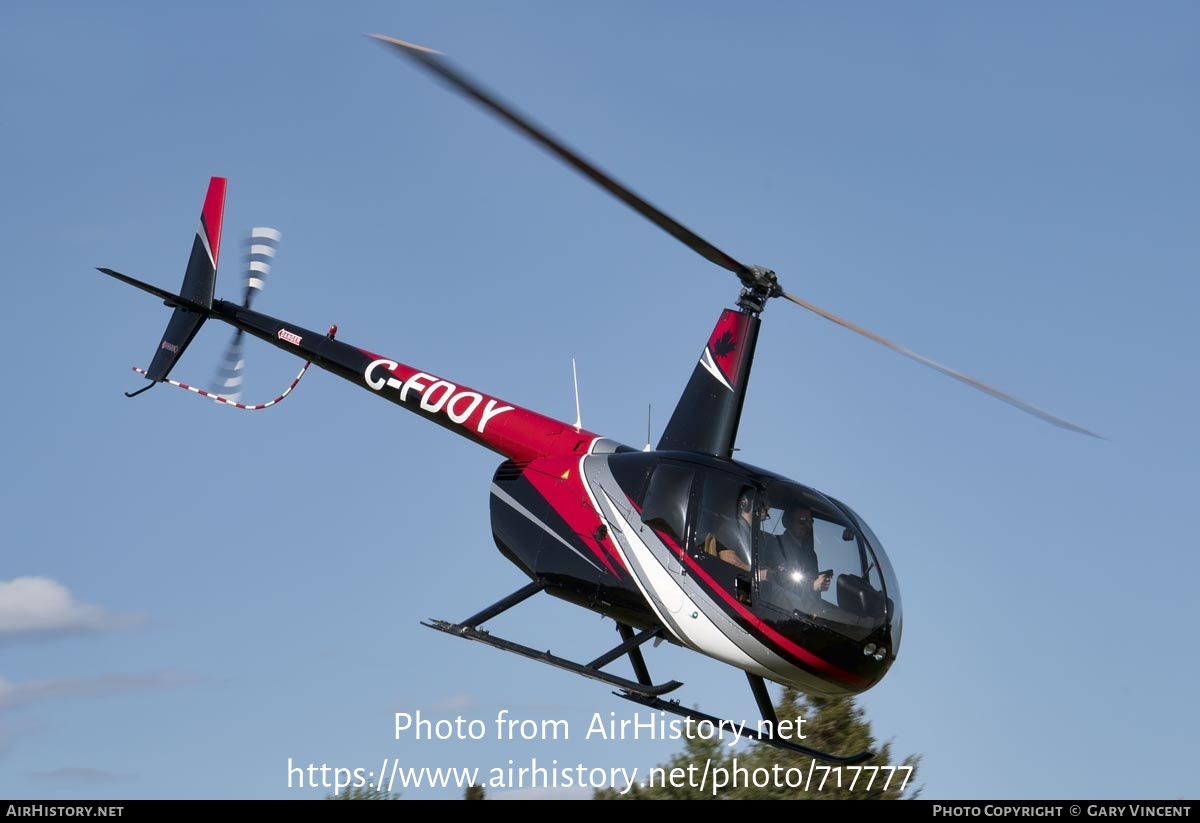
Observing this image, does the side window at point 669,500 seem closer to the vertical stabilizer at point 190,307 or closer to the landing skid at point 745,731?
the landing skid at point 745,731

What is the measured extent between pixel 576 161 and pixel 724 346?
15.7 feet

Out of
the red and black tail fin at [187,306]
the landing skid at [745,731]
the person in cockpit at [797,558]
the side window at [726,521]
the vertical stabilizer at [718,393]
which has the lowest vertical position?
the landing skid at [745,731]

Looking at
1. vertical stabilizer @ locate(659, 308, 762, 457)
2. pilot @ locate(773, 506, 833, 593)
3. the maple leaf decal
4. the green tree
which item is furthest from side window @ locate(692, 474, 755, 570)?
the green tree

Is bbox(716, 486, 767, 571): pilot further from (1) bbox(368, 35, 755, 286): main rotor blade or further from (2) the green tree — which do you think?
(2) the green tree

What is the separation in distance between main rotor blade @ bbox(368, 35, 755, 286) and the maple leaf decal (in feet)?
2.43

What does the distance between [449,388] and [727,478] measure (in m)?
5.14

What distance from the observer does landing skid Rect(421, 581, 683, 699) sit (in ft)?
54.0

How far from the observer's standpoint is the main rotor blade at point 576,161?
11.6 m

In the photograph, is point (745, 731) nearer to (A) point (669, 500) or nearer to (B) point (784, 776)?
(A) point (669, 500)

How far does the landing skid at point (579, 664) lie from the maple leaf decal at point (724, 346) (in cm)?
360

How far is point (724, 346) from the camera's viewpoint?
61.1 feet

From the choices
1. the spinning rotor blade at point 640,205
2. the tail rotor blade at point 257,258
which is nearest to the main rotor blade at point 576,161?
the spinning rotor blade at point 640,205
